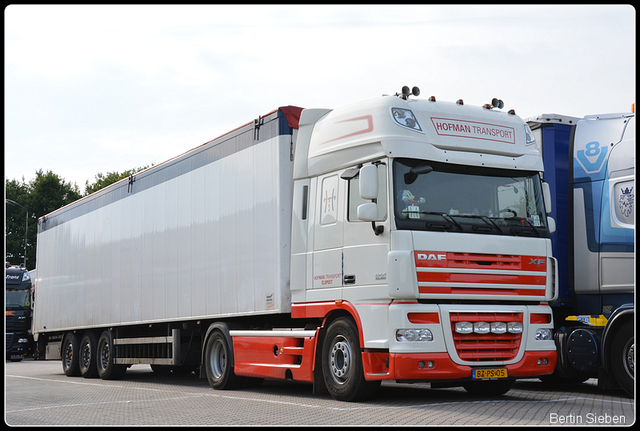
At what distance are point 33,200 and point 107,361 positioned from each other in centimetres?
4708

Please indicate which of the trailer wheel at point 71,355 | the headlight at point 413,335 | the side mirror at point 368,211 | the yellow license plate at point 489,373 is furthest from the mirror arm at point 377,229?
the trailer wheel at point 71,355

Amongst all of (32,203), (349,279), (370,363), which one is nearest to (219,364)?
(349,279)

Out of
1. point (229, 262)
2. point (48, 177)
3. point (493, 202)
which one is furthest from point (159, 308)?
point (48, 177)

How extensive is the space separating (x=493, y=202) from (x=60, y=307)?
13467 millimetres

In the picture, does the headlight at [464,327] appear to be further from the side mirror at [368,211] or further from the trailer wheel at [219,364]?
the trailer wheel at [219,364]

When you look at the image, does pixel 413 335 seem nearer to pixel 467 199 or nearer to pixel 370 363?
pixel 370 363

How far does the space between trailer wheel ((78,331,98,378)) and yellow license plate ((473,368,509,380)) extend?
11.1 metres

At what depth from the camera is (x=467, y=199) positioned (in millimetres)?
9859

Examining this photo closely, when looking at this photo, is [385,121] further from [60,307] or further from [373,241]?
[60,307]

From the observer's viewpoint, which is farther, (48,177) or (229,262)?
(48,177)

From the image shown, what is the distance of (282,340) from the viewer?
440 inches

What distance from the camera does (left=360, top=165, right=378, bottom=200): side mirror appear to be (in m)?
9.38

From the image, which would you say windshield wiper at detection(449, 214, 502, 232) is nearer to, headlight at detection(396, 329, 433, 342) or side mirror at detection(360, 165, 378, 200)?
side mirror at detection(360, 165, 378, 200)

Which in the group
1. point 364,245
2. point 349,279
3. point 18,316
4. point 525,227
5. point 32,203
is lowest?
point 18,316
